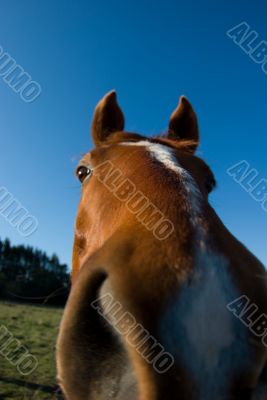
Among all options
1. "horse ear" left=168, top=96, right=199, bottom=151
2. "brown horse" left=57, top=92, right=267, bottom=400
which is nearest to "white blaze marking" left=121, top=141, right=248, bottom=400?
"brown horse" left=57, top=92, right=267, bottom=400

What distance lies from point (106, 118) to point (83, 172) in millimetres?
1237

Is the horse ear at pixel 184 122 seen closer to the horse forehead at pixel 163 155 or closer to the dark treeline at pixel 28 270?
the horse forehead at pixel 163 155

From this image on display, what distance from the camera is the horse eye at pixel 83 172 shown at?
3332mm

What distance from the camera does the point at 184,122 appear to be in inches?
184

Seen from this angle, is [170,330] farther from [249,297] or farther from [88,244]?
[88,244]

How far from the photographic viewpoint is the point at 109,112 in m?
4.44

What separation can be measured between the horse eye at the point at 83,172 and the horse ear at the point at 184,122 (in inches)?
64.3

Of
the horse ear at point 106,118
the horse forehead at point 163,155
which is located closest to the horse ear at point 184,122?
the horse ear at point 106,118

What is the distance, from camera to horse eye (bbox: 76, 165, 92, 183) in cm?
333

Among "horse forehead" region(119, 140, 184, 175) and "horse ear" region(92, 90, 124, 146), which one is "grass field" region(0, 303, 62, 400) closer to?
"horse forehead" region(119, 140, 184, 175)

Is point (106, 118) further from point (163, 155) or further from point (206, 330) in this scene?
point (206, 330)

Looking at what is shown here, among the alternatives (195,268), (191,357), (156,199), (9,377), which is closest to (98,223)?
(156,199)

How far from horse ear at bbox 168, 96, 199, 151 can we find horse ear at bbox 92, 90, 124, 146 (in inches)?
27.3

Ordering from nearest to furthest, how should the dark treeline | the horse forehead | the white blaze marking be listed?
the white blaze marking
the horse forehead
the dark treeline
